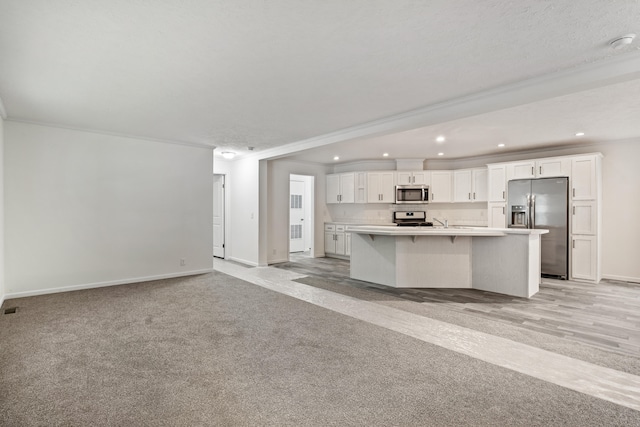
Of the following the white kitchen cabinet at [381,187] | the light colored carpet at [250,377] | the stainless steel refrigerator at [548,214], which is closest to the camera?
the light colored carpet at [250,377]

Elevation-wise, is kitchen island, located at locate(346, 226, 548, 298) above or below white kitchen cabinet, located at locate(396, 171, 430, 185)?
below

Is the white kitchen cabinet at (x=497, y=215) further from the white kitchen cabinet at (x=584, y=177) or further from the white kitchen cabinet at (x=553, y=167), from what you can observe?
the white kitchen cabinet at (x=584, y=177)

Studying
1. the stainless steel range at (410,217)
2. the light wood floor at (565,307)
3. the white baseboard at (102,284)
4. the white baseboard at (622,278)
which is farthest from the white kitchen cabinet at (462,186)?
the white baseboard at (102,284)

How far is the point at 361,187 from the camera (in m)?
7.98

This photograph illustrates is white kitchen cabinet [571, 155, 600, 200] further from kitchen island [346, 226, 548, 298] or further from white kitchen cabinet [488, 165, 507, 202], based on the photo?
kitchen island [346, 226, 548, 298]

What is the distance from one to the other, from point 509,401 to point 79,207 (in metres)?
5.73

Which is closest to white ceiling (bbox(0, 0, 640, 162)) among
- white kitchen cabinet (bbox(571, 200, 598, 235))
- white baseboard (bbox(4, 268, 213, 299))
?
white kitchen cabinet (bbox(571, 200, 598, 235))

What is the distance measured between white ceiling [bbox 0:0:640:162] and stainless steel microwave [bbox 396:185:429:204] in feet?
10.2

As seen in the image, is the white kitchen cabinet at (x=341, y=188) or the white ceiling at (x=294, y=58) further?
the white kitchen cabinet at (x=341, y=188)

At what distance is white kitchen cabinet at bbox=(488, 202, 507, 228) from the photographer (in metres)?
6.48

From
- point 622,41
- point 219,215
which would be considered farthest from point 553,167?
point 219,215

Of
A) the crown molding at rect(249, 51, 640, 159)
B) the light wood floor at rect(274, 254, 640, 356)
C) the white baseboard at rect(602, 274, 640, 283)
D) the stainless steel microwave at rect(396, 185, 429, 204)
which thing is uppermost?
the crown molding at rect(249, 51, 640, 159)

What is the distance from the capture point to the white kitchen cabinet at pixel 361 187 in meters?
7.92

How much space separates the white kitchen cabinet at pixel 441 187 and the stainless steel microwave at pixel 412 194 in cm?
17
